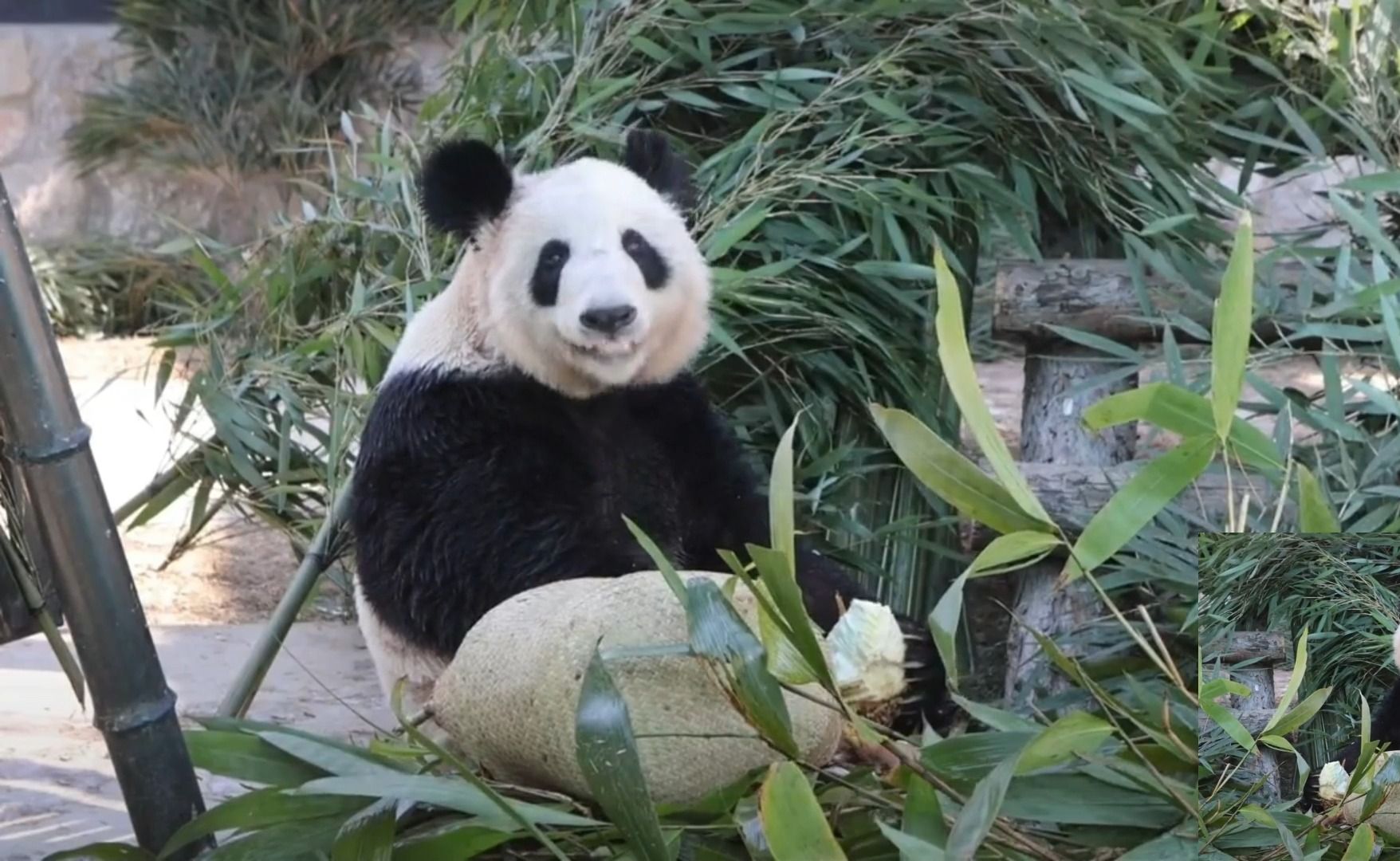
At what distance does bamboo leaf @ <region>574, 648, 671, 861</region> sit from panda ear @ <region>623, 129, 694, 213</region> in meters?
0.78

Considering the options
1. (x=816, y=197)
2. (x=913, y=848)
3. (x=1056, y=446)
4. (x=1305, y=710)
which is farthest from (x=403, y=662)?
(x=1056, y=446)

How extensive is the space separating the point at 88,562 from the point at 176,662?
170cm

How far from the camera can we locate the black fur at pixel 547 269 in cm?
155

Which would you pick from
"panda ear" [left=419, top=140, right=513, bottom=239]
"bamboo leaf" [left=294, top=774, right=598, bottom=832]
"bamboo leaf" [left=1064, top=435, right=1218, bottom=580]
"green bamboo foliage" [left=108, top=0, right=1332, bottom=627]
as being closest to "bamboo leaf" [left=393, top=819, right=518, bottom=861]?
"bamboo leaf" [left=294, top=774, right=598, bottom=832]

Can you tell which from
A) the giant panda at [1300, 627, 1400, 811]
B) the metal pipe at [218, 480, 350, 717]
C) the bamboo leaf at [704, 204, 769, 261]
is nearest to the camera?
the giant panda at [1300, 627, 1400, 811]

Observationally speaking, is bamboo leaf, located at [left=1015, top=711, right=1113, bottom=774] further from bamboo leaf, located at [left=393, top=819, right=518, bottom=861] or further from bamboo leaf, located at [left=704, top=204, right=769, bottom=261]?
bamboo leaf, located at [left=704, top=204, right=769, bottom=261]

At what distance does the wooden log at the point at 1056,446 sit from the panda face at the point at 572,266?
0.79 metres

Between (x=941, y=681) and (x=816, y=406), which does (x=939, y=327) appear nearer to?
(x=941, y=681)

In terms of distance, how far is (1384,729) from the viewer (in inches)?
35.1

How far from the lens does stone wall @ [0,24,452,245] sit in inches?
286

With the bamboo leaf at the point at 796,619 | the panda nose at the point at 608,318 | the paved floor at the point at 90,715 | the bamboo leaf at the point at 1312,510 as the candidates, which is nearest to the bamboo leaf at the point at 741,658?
the bamboo leaf at the point at 796,619

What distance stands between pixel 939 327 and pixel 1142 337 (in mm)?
1525

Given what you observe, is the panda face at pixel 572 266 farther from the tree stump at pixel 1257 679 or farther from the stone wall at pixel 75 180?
the stone wall at pixel 75 180

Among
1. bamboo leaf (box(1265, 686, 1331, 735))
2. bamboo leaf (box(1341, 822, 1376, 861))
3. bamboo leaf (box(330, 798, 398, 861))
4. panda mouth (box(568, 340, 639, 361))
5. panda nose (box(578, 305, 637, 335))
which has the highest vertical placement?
panda nose (box(578, 305, 637, 335))
